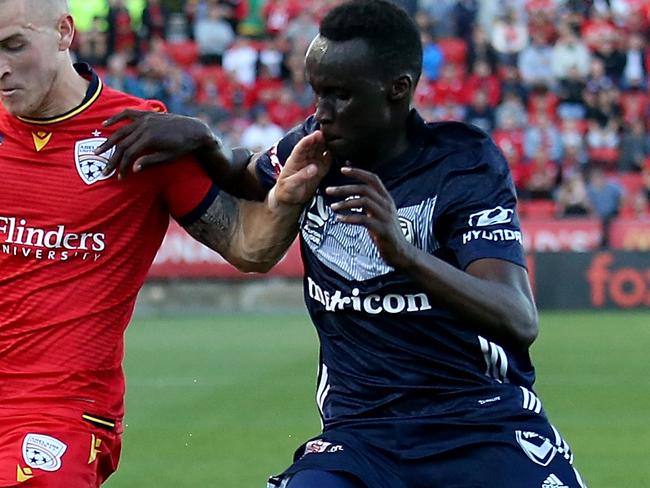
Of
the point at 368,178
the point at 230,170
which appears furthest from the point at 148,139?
the point at 368,178

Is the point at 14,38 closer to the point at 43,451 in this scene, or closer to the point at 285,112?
the point at 43,451

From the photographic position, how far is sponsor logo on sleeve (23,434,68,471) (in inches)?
179

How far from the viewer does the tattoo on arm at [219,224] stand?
17.0ft

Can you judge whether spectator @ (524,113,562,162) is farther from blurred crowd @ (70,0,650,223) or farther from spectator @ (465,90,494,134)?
spectator @ (465,90,494,134)

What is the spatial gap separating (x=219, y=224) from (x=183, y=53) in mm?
20761

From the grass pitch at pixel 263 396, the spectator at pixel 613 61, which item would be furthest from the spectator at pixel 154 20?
the grass pitch at pixel 263 396

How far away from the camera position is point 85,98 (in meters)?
5.04

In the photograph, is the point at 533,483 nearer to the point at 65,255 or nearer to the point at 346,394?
the point at 346,394

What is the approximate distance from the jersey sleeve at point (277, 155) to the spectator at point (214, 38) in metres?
20.5

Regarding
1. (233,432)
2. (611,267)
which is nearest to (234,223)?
(233,432)

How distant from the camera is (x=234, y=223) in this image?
5.26 meters

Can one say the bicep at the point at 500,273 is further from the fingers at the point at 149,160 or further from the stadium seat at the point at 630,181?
the stadium seat at the point at 630,181

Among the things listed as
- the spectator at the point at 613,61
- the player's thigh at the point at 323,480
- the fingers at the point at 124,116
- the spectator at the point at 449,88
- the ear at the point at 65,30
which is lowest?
the player's thigh at the point at 323,480

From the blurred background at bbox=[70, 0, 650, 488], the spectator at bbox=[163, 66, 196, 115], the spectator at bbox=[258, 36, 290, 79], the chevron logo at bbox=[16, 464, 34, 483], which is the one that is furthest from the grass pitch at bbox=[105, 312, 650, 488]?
the spectator at bbox=[258, 36, 290, 79]
